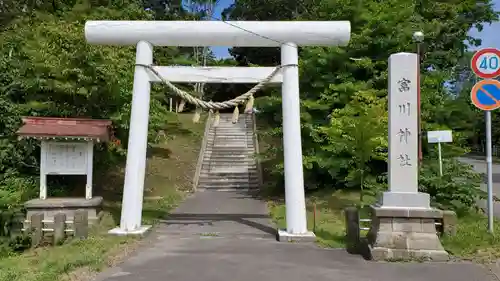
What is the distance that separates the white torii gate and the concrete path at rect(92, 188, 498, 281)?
1.10m

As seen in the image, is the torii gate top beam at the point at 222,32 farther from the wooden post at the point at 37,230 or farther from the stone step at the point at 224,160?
the stone step at the point at 224,160

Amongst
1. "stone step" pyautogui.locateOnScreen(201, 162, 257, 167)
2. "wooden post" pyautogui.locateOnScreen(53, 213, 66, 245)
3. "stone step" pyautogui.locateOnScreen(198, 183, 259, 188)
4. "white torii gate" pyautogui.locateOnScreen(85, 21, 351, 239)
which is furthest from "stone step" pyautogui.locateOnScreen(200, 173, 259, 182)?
"white torii gate" pyautogui.locateOnScreen(85, 21, 351, 239)

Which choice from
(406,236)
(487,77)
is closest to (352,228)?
(406,236)

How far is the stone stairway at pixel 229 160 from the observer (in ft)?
72.6

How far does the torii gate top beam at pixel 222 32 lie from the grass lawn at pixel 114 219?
445 centimetres

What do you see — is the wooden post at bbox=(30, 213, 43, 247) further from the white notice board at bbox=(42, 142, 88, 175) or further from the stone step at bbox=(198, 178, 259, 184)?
the stone step at bbox=(198, 178, 259, 184)

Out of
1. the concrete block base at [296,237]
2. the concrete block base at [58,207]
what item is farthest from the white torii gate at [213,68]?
the concrete block base at [58,207]

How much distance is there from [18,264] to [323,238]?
239 inches

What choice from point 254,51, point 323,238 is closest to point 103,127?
point 323,238

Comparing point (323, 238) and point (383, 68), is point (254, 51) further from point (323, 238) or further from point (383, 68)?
point (323, 238)

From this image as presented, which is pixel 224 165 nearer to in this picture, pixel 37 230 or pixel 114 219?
pixel 114 219

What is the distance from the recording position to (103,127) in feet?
44.3

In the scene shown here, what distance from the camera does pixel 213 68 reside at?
35.4 feet

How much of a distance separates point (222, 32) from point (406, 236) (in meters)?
5.78
